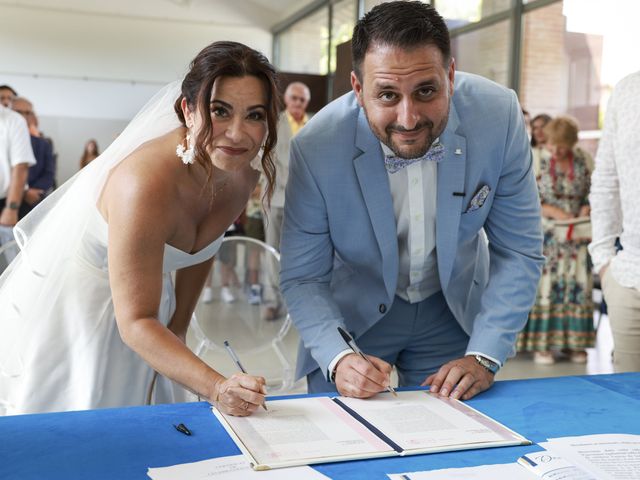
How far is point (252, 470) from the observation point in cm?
117

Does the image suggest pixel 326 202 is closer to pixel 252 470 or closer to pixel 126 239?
pixel 126 239

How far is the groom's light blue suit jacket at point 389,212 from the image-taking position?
1850 millimetres

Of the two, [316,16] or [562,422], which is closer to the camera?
[562,422]

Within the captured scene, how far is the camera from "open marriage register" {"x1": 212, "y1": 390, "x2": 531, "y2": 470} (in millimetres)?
1250

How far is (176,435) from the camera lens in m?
1.31

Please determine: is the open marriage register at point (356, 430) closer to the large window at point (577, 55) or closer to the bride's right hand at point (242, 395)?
the bride's right hand at point (242, 395)

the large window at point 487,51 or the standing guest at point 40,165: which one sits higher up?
the large window at point 487,51

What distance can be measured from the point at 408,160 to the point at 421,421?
2.18ft

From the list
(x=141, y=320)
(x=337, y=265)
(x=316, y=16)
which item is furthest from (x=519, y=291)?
(x=316, y=16)

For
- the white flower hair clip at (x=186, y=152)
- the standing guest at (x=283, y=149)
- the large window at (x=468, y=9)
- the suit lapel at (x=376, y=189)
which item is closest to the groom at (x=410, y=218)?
the suit lapel at (x=376, y=189)

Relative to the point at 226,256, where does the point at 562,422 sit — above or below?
below

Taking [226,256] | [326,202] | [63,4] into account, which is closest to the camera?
[326,202]

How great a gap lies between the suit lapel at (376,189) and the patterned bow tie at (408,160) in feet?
0.07

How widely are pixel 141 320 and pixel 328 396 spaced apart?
43 cm
